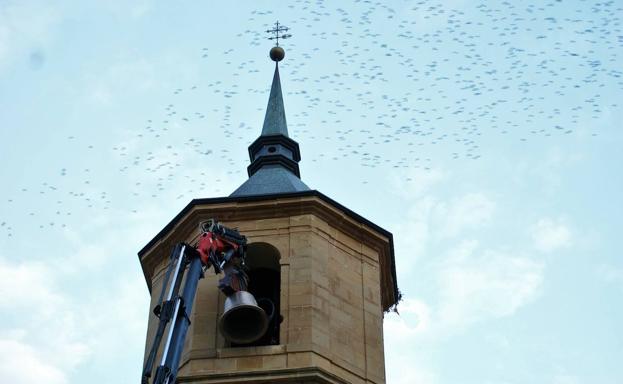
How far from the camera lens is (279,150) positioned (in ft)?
92.8

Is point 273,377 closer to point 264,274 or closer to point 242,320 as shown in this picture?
point 242,320

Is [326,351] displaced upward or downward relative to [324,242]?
downward

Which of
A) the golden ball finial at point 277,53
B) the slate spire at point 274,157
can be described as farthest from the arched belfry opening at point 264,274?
the golden ball finial at point 277,53

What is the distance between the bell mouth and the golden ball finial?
38.8 feet

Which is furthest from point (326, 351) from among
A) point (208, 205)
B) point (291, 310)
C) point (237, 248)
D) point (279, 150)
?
point (279, 150)

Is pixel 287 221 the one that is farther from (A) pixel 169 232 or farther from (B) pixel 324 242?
(A) pixel 169 232

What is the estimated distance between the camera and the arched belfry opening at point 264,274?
22297 millimetres

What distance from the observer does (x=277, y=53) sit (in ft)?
104

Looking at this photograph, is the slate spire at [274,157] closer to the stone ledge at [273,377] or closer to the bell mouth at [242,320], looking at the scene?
the bell mouth at [242,320]

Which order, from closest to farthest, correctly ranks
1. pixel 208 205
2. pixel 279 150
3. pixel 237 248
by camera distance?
pixel 237 248 → pixel 208 205 → pixel 279 150

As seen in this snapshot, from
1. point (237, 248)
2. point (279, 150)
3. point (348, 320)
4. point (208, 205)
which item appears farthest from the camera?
point (279, 150)

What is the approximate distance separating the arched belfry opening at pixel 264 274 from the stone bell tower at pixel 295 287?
2cm

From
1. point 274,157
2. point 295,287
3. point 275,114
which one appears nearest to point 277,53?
point 275,114

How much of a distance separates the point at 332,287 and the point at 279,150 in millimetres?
6891
